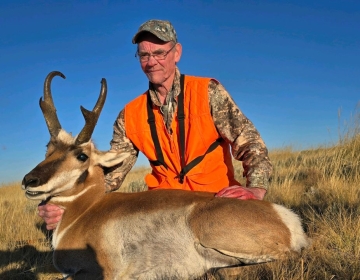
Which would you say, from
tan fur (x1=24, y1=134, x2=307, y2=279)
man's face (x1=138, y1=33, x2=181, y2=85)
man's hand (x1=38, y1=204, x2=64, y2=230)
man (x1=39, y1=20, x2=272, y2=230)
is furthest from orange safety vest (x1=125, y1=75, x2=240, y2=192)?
man's hand (x1=38, y1=204, x2=64, y2=230)

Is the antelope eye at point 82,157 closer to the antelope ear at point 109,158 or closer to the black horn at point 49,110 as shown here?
the antelope ear at point 109,158

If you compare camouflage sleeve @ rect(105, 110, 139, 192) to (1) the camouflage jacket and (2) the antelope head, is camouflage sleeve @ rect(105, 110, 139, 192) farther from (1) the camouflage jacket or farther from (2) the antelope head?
(2) the antelope head

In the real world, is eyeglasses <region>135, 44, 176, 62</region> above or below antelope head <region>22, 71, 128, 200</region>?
above

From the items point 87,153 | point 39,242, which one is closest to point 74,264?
point 87,153

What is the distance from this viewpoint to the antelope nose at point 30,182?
12.4 feet

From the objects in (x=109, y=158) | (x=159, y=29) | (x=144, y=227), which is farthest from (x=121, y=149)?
(x=144, y=227)

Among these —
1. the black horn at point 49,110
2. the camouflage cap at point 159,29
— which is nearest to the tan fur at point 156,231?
the black horn at point 49,110

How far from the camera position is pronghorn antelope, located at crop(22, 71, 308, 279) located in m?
3.49

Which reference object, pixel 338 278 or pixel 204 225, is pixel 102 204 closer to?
pixel 204 225

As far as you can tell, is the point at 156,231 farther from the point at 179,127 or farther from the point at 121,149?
the point at 121,149

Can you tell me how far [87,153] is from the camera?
4.42 m

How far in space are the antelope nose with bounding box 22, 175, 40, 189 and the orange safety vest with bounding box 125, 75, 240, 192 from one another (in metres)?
1.81

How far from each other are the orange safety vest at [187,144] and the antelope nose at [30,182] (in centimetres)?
181

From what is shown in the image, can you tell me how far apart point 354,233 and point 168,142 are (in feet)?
8.42
